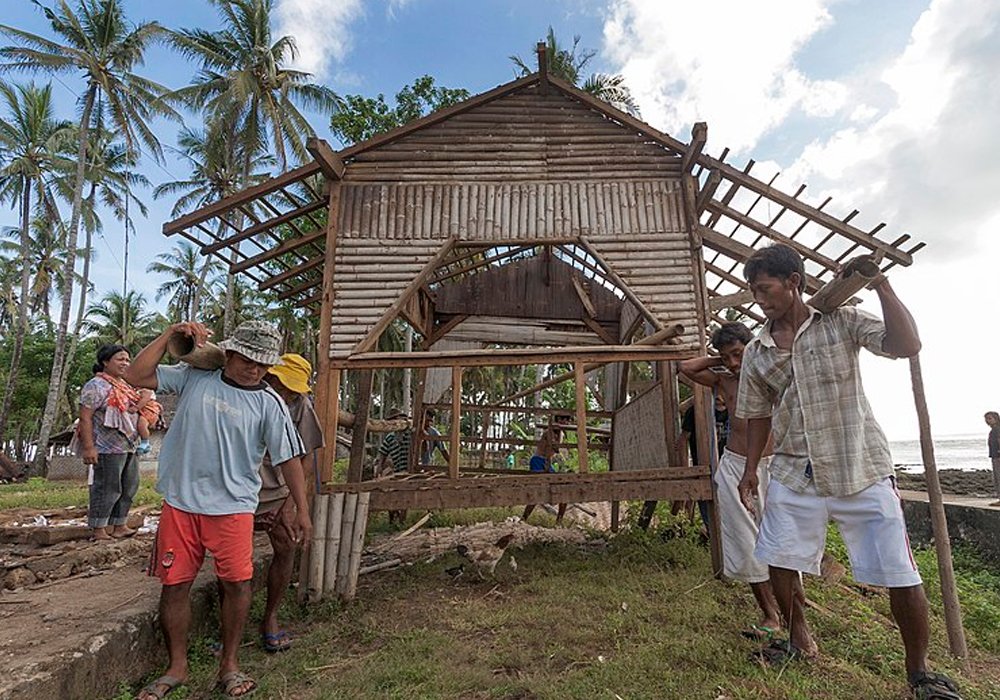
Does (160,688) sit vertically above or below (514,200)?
below

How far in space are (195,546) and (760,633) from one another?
3.05 m


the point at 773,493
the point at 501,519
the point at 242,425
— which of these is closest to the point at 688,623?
the point at 773,493

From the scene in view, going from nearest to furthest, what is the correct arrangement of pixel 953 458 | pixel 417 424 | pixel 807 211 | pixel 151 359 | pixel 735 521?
1. pixel 151 359
2. pixel 735 521
3. pixel 807 211
4. pixel 417 424
5. pixel 953 458

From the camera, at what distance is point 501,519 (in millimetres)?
8570

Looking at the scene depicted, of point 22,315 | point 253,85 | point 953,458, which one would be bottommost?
point 953,458

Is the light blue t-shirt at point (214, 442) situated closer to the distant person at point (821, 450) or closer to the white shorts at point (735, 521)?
the distant person at point (821, 450)

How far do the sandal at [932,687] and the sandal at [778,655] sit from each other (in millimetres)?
535

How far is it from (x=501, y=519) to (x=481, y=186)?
4.95m

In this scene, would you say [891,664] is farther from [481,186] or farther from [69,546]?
[69,546]

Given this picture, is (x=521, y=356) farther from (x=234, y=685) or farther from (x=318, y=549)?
(x=234, y=685)

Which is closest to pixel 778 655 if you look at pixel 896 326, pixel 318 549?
pixel 896 326

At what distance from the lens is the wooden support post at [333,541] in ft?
14.7

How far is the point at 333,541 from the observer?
4590 mm

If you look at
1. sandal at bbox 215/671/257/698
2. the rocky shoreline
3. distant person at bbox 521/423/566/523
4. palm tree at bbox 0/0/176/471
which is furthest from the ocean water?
palm tree at bbox 0/0/176/471
